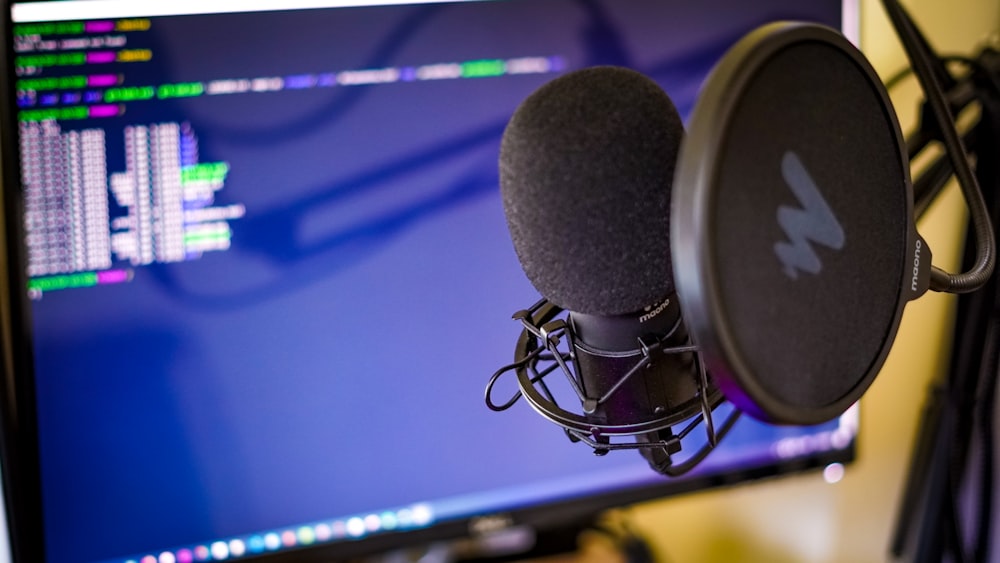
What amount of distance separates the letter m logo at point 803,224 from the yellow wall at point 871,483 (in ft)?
1.72

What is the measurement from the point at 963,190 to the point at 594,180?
0.22 metres

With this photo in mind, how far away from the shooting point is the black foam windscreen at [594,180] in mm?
285

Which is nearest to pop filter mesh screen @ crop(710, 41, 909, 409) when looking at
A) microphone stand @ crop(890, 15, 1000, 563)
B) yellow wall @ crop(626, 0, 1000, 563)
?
microphone stand @ crop(890, 15, 1000, 563)

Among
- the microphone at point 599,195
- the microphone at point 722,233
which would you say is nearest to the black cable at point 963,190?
the microphone at point 722,233

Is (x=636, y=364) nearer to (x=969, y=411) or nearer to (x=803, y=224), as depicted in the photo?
(x=803, y=224)

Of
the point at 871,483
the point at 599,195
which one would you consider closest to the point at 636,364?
the point at 599,195

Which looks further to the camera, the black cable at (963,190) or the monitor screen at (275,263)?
the monitor screen at (275,263)

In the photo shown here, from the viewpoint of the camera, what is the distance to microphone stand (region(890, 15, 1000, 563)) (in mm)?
608

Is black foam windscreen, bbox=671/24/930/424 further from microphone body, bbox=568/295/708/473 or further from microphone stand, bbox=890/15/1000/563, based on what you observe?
microphone stand, bbox=890/15/1000/563

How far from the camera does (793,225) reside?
0.28m

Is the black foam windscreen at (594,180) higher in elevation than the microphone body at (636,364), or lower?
higher

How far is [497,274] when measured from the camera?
2.19ft

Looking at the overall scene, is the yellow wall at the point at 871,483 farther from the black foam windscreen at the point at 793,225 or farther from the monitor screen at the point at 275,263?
the black foam windscreen at the point at 793,225

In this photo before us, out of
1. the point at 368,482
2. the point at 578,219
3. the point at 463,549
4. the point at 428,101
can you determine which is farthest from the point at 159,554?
the point at 578,219
